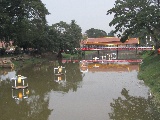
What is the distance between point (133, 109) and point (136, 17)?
20670 millimetres

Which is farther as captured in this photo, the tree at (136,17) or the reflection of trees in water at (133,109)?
the tree at (136,17)

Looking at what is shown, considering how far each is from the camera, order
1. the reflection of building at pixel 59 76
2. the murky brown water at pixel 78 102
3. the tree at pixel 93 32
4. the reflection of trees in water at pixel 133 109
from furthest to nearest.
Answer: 1. the tree at pixel 93 32
2. the reflection of building at pixel 59 76
3. the murky brown water at pixel 78 102
4. the reflection of trees in water at pixel 133 109

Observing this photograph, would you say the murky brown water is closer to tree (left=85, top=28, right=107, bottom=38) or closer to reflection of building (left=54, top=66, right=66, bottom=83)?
reflection of building (left=54, top=66, right=66, bottom=83)

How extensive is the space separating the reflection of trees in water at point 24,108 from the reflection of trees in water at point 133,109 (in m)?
3.27

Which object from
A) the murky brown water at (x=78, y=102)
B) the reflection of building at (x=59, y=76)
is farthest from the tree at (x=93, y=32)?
the murky brown water at (x=78, y=102)

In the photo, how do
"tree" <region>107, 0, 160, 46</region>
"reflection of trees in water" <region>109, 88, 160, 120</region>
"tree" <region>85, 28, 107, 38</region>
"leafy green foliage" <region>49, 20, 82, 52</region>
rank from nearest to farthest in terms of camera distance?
"reflection of trees in water" <region>109, 88, 160, 120</region> < "tree" <region>107, 0, 160, 46</region> < "leafy green foliage" <region>49, 20, 82, 52</region> < "tree" <region>85, 28, 107, 38</region>

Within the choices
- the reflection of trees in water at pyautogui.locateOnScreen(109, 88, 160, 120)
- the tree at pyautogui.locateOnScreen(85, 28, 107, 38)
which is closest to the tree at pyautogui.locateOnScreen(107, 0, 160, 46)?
the reflection of trees in water at pyautogui.locateOnScreen(109, 88, 160, 120)

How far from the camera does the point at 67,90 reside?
19.6 meters

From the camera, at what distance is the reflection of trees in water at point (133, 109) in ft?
41.7

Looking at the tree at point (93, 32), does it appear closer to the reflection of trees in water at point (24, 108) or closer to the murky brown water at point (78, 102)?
the murky brown water at point (78, 102)

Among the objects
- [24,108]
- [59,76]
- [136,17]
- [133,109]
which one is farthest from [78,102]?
[136,17]

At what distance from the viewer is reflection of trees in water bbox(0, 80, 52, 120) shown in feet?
43.1

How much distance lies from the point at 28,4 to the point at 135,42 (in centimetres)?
3814

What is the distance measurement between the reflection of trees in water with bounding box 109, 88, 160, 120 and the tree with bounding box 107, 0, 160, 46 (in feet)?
56.8
